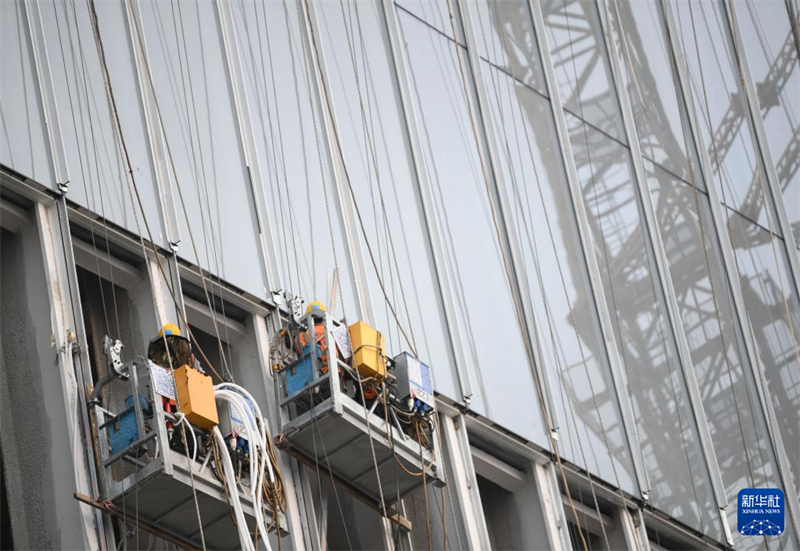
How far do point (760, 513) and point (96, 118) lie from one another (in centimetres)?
988

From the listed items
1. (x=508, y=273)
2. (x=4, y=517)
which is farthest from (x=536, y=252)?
(x=4, y=517)

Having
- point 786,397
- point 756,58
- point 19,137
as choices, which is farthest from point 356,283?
point 756,58

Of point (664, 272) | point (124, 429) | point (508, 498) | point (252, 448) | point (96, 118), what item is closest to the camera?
point (124, 429)

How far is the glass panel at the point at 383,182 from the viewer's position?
15.8 meters

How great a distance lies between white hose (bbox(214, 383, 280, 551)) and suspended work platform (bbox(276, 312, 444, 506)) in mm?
447

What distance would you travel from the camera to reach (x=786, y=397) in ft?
66.3

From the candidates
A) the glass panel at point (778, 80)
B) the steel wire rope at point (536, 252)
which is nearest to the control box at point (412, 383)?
the steel wire rope at point (536, 252)

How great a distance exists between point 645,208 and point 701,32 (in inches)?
124

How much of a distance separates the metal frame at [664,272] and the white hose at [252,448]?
7.22m

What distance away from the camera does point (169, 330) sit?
13.0m

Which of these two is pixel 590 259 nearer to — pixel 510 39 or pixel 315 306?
pixel 510 39

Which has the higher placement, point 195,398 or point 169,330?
point 169,330

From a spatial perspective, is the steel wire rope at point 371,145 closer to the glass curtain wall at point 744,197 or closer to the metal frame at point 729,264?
the metal frame at point 729,264

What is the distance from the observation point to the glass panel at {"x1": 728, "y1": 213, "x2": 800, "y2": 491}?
20109mm
